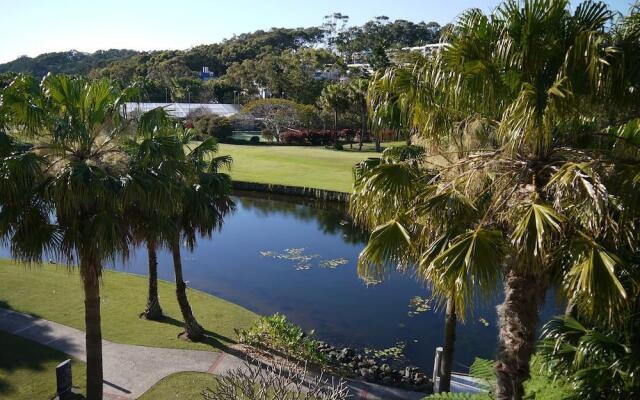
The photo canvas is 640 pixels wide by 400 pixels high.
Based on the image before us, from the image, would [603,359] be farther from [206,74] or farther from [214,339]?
[206,74]

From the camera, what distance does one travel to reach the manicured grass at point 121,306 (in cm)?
1407

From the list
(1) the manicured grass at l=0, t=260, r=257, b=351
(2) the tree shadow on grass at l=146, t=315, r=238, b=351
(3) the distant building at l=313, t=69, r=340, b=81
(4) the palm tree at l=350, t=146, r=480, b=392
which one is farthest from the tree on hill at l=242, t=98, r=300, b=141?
(4) the palm tree at l=350, t=146, r=480, b=392

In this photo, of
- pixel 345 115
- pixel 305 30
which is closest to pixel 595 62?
pixel 345 115

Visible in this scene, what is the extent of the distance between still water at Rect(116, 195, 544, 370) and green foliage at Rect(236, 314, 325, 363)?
2.45 meters

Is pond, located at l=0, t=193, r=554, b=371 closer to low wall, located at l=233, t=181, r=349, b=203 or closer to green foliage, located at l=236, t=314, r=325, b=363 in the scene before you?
green foliage, located at l=236, t=314, r=325, b=363

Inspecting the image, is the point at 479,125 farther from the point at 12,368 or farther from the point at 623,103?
the point at 12,368

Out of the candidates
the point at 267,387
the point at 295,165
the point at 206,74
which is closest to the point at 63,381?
the point at 267,387

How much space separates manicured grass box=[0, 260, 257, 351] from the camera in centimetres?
1407

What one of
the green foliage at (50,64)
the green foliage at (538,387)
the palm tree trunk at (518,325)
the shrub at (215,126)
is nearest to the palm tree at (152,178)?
the green foliage at (538,387)

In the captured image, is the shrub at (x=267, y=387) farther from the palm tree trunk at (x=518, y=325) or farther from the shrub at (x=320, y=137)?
the shrub at (x=320, y=137)

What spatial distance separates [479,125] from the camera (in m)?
7.89

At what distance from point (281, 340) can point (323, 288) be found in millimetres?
6760

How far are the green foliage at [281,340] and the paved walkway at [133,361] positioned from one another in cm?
94

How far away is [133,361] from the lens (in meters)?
12.6
